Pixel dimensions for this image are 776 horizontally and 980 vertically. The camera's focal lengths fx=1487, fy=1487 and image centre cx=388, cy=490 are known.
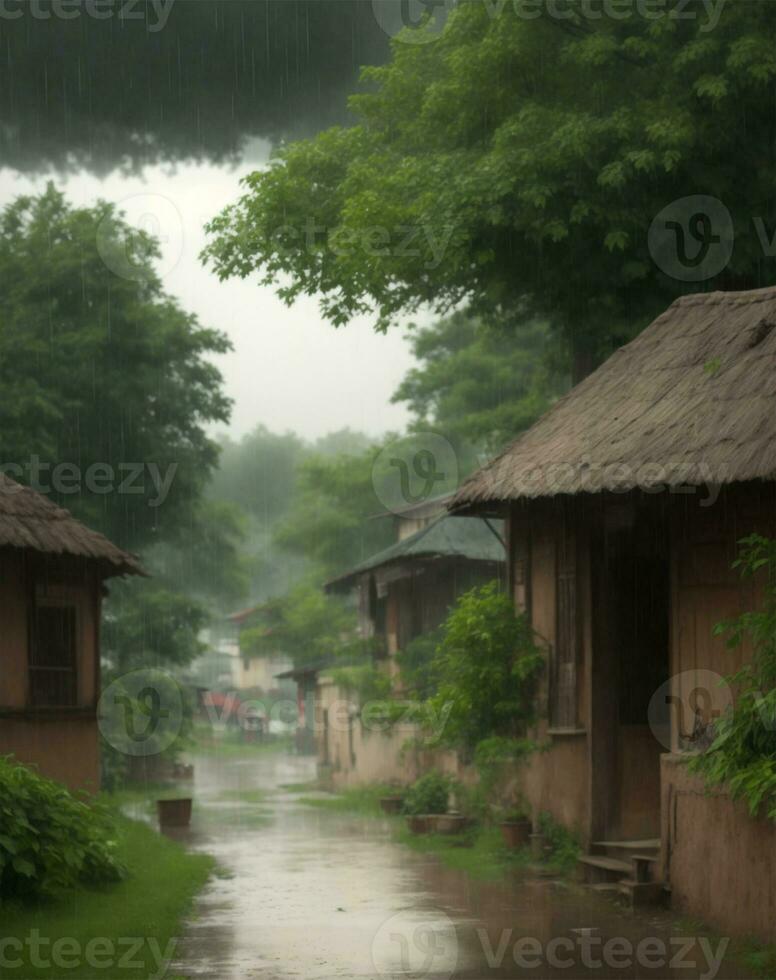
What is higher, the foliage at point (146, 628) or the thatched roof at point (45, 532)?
the thatched roof at point (45, 532)

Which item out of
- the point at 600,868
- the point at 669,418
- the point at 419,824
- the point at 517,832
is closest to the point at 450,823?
the point at 419,824

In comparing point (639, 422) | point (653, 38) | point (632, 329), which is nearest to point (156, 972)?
point (639, 422)

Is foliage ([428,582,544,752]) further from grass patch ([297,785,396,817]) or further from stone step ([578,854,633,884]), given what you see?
grass patch ([297,785,396,817])

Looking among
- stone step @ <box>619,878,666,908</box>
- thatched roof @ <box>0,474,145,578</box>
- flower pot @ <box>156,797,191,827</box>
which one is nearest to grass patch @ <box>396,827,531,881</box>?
stone step @ <box>619,878,666,908</box>

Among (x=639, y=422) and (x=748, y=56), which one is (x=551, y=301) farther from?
A: (x=639, y=422)

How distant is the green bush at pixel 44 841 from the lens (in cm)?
1112

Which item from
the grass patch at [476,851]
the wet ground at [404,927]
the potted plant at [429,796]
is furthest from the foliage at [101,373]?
the wet ground at [404,927]

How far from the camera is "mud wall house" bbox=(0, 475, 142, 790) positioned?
669 inches

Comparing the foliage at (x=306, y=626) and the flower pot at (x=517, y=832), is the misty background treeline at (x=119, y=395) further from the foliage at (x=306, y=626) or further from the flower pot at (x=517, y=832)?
the foliage at (x=306, y=626)

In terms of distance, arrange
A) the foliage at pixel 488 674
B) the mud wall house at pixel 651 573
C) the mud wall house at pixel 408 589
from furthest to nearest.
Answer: the mud wall house at pixel 408 589, the foliage at pixel 488 674, the mud wall house at pixel 651 573

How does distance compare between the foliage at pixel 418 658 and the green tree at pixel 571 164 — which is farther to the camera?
the foliage at pixel 418 658

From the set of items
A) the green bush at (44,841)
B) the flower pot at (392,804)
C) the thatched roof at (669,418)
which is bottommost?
the flower pot at (392,804)

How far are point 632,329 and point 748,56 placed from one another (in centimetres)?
376

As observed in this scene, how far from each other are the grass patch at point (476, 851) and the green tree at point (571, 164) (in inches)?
270
